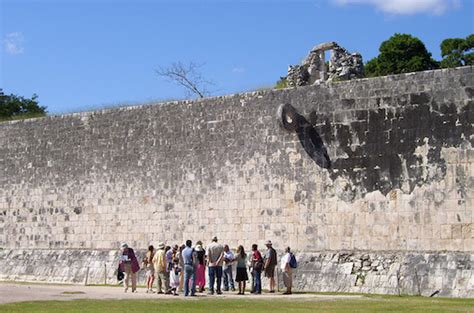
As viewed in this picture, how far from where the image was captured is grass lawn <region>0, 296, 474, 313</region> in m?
16.9

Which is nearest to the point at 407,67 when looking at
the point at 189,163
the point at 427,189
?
the point at 189,163

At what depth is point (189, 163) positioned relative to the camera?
992 inches

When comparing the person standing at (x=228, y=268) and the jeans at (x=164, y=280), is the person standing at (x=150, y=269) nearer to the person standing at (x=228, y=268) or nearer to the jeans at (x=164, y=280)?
the jeans at (x=164, y=280)

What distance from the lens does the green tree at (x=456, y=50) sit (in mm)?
51656

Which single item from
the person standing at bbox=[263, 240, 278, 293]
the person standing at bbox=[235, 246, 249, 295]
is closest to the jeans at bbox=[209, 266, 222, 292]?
the person standing at bbox=[235, 246, 249, 295]

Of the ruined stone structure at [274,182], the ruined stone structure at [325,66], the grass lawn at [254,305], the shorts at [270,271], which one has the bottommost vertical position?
the grass lawn at [254,305]

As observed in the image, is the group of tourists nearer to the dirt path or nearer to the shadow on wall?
the dirt path

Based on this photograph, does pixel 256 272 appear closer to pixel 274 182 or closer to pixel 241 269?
pixel 241 269

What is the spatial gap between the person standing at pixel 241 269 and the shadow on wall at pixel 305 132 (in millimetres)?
2800

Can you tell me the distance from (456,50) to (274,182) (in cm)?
3198

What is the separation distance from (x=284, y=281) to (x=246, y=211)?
2.51m

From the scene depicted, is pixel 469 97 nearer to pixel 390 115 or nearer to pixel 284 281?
pixel 390 115

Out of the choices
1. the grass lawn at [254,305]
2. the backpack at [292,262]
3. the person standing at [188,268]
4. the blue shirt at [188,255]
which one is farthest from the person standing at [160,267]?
the backpack at [292,262]

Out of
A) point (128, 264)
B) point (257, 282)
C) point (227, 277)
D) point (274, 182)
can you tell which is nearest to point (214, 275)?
point (227, 277)
